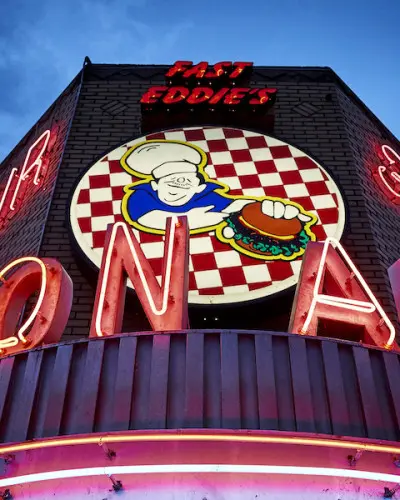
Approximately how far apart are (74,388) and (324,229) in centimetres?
447

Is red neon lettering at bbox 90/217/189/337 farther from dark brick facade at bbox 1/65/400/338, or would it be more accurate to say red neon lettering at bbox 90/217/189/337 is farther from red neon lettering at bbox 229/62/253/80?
red neon lettering at bbox 229/62/253/80

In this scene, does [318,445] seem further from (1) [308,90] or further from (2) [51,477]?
(1) [308,90]

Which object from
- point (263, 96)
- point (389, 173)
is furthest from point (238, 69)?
point (389, 173)

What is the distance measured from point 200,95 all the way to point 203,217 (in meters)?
2.94

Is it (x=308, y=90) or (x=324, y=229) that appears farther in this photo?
(x=308, y=90)

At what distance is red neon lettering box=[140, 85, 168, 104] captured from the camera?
1014 cm

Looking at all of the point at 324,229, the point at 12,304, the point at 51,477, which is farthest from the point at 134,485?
the point at 324,229

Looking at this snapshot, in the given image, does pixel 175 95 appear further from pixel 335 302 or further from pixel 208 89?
pixel 335 302

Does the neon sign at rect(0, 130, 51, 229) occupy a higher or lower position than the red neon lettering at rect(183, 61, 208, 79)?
lower

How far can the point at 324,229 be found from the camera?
8.27 meters

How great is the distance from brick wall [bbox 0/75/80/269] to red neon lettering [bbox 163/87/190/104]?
1.67 meters

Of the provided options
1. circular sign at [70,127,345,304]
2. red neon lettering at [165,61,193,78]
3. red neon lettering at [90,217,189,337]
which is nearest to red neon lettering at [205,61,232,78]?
red neon lettering at [165,61,193,78]

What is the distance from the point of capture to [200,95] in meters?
10.5

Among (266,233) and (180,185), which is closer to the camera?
(266,233)
